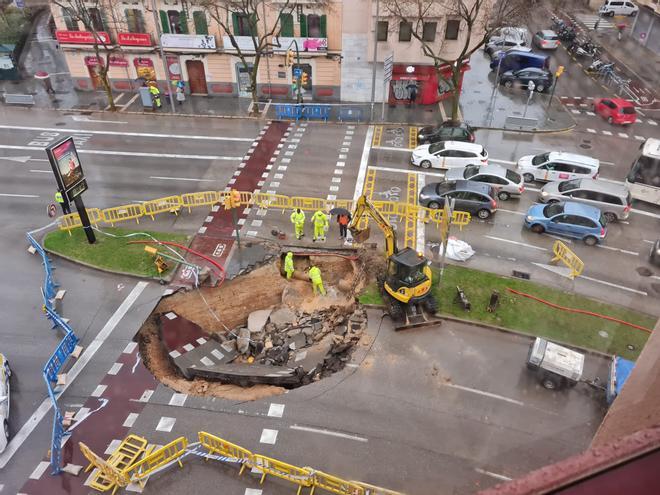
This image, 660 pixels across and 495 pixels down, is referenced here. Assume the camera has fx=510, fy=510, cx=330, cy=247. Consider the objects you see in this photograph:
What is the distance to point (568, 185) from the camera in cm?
2620

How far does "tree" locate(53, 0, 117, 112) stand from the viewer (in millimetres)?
33500

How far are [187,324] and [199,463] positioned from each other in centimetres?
667

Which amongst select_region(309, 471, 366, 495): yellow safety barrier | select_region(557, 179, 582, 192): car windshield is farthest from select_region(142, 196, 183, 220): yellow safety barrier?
select_region(557, 179, 582, 192): car windshield

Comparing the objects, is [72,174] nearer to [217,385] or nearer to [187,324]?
[187,324]

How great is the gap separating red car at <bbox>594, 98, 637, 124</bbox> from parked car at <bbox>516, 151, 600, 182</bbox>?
28.7ft

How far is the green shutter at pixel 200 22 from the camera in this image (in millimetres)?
35469

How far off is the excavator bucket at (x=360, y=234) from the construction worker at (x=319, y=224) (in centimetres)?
133

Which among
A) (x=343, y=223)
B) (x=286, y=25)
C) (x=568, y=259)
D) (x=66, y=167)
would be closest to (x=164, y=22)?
(x=286, y=25)

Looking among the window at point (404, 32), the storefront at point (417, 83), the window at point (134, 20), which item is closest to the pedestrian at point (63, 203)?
the window at point (134, 20)

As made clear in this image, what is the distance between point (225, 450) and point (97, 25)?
111 ft

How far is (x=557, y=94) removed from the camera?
39469 mm

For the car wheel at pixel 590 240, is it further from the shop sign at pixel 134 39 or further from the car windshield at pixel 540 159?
the shop sign at pixel 134 39

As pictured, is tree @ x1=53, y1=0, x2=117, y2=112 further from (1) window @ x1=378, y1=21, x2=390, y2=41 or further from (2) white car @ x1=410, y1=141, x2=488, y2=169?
(2) white car @ x1=410, y1=141, x2=488, y2=169

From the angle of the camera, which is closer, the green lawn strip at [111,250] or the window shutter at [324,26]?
the green lawn strip at [111,250]
